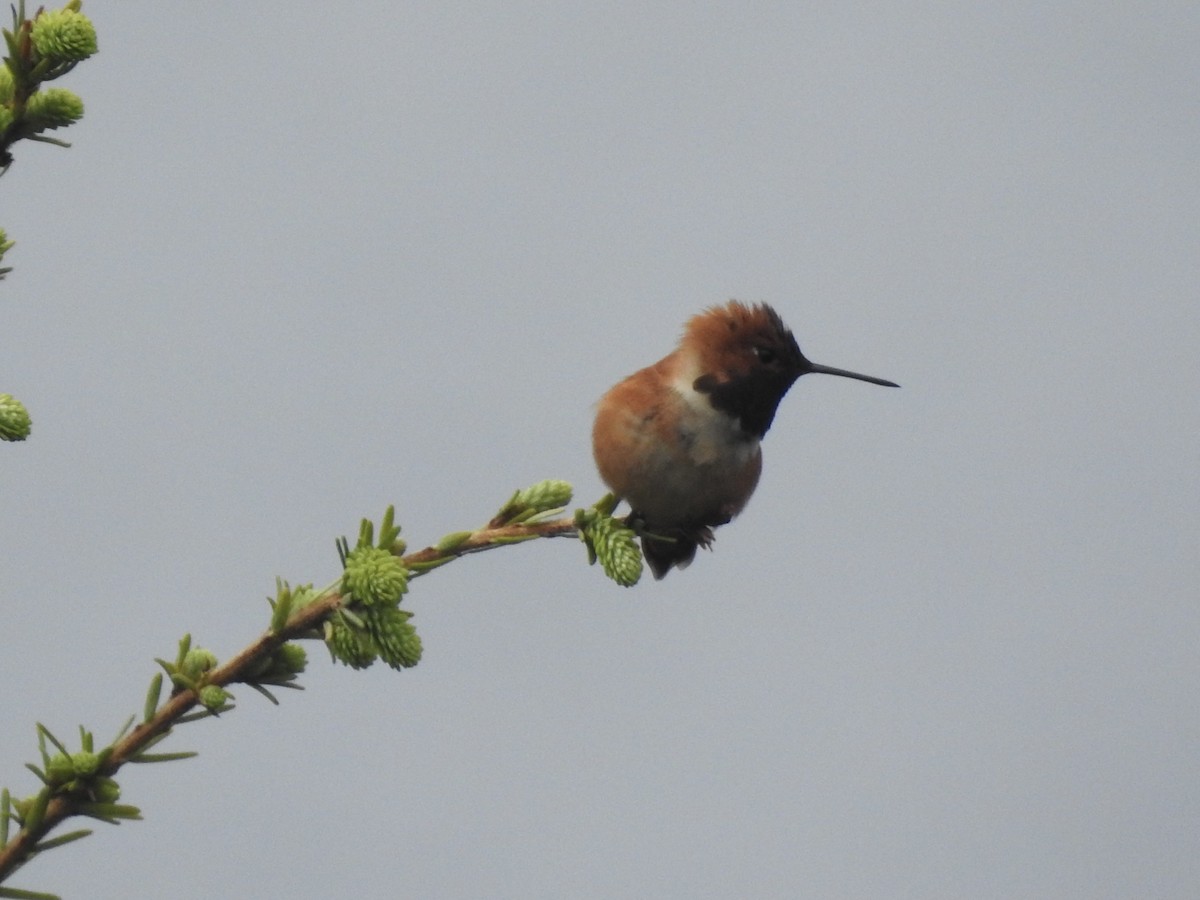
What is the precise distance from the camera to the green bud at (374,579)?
214 cm

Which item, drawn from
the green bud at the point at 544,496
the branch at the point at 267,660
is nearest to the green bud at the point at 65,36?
the branch at the point at 267,660

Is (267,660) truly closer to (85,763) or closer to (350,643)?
(350,643)

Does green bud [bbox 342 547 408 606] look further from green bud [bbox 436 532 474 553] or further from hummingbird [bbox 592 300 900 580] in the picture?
hummingbird [bbox 592 300 900 580]

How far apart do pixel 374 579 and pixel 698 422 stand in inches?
102

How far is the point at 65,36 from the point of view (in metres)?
2.14

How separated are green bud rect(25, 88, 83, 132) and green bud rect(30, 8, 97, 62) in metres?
0.06

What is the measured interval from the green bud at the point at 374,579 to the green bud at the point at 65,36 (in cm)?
96

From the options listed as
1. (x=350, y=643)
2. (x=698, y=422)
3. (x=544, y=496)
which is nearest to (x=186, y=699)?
(x=350, y=643)

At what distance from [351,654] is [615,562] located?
0.95 m

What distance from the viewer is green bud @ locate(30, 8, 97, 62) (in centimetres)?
213

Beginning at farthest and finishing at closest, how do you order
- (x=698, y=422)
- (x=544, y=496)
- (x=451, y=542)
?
(x=698, y=422) < (x=544, y=496) < (x=451, y=542)

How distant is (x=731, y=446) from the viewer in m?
4.66

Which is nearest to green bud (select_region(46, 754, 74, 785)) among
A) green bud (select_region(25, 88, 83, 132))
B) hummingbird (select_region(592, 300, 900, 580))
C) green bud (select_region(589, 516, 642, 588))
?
green bud (select_region(25, 88, 83, 132))

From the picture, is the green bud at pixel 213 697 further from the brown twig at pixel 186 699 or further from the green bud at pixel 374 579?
the green bud at pixel 374 579
